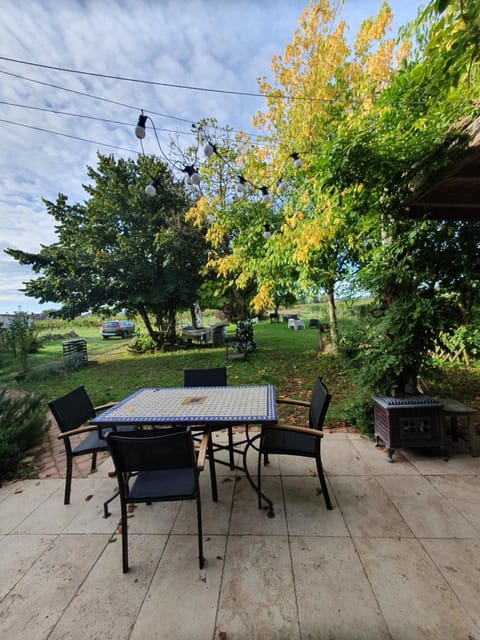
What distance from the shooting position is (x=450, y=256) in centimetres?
269

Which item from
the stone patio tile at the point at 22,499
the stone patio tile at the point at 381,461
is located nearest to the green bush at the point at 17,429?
the stone patio tile at the point at 22,499

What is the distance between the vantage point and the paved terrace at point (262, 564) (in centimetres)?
124

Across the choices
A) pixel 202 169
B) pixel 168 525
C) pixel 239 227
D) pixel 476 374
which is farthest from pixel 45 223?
pixel 476 374

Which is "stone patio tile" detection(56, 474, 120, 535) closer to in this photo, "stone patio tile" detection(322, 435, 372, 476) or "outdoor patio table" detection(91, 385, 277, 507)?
"outdoor patio table" detection(91, 385, 277, 507)

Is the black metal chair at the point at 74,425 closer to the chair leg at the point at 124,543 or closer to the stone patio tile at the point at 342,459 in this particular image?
the chair leg at the point at 124,543

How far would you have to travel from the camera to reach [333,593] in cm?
135

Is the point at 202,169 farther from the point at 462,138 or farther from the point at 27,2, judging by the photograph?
the point at 462,138

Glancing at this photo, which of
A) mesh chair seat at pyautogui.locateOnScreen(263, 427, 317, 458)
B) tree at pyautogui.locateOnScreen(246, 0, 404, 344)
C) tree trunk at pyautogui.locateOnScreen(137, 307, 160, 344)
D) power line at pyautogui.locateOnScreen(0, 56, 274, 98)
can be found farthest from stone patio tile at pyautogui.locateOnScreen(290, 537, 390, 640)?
tree trunk at pyautogui.locateOnScreen(137, 307, 160, 344)

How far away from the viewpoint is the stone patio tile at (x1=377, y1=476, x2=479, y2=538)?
5.55 ft

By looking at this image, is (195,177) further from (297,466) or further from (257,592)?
(257,592)

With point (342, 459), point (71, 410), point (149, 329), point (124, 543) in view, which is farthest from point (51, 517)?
point (149, 329)

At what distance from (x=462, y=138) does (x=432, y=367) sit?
2003mm

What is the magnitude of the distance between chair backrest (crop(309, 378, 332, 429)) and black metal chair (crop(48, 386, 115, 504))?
5.77 ft

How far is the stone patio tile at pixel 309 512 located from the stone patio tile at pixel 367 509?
7cm
